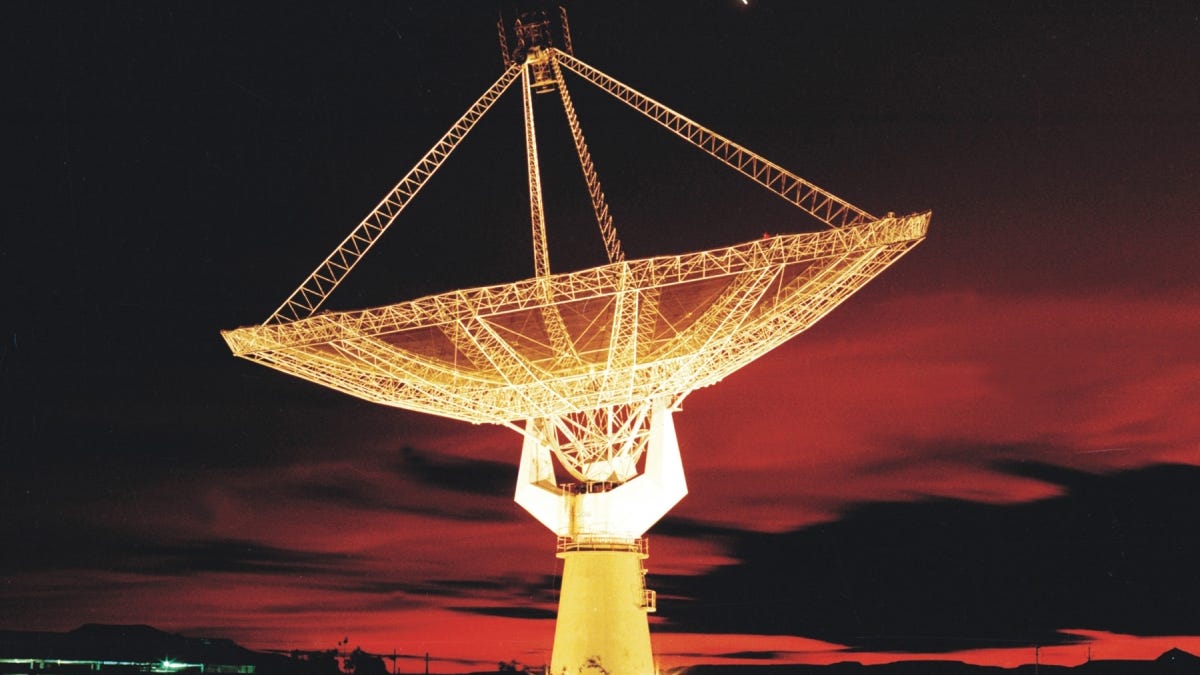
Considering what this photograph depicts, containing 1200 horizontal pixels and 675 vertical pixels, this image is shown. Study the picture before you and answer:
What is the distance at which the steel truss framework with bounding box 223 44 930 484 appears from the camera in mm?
29406

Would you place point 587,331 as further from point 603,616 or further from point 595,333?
point 603,616

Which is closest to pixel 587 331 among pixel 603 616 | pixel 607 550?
pixel 607 550

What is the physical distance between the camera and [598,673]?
3534 centimetres

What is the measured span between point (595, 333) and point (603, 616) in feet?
27.5

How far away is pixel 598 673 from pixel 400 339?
433 inches

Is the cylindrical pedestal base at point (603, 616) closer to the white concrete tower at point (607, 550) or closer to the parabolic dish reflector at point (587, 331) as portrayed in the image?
the white concrete tower at point (607, 550)

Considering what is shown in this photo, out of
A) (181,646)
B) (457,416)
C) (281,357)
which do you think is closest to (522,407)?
(457,416)

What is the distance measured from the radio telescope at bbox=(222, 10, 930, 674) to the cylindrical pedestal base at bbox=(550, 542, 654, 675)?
0.14ft

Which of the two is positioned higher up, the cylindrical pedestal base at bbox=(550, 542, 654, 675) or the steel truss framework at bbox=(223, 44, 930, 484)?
the steel truss framework at bbox=(223, 44, 930, 484)

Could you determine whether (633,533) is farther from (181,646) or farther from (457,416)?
(181,646)

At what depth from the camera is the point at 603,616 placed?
118ft

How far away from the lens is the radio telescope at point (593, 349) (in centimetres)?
2978

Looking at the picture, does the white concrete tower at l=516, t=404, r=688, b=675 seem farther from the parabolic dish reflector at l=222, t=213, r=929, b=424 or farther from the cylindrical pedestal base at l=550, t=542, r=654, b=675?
the parabolic dish reflector at l=222, t=213, r=929, b=424

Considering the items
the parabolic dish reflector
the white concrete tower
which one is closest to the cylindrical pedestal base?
the white concrete tower
